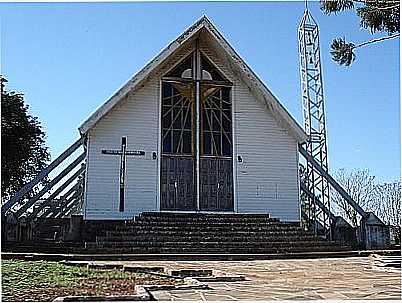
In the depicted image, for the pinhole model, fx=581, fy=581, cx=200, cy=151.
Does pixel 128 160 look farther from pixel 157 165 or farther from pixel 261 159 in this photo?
pixel 261 159

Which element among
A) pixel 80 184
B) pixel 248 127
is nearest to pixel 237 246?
pixel 248 127

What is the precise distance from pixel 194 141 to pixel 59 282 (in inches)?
412

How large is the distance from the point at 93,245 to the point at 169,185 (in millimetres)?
3556

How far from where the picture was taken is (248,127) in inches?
644

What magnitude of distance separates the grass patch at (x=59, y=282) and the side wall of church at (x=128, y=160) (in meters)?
8.21

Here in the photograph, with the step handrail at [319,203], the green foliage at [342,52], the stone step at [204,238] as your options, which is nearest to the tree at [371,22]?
the green foliage at [342,52]

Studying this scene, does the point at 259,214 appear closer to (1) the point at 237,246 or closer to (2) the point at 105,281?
(1) the point at 237,246

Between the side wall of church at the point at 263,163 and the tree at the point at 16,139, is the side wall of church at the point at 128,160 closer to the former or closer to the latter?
the side wall of church at the point at 263,163

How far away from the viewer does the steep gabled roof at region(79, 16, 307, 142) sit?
14.8 metres

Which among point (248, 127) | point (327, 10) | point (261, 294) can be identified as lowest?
point (261, 294)

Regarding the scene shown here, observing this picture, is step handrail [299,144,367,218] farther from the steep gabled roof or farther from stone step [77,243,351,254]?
stone step [77,243,351,254]

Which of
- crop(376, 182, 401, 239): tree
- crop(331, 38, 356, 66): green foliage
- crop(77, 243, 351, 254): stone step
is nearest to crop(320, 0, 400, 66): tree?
crop(331, 38, 356, 66): green foliage

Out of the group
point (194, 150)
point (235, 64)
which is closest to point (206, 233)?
point (194, 150)

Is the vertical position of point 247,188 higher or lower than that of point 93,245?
higher
